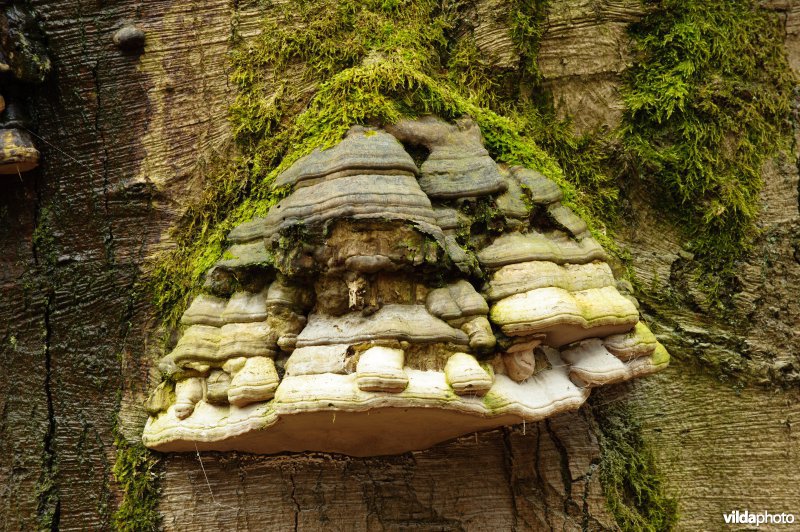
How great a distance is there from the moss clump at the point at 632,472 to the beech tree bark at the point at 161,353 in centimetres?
5

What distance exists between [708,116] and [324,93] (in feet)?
6.65

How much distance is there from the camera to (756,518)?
11.2 ft

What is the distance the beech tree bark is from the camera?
10.7 ft

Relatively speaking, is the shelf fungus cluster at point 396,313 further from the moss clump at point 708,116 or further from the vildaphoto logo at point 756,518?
the vildaphoto logo at point 756,518

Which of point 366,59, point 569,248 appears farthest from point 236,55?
point 569,248

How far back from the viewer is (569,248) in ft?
9.46

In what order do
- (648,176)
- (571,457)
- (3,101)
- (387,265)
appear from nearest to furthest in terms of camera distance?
(387,265) < (3,101) < (571,457) < (648,176)

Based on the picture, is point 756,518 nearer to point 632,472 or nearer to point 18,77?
point 632,472

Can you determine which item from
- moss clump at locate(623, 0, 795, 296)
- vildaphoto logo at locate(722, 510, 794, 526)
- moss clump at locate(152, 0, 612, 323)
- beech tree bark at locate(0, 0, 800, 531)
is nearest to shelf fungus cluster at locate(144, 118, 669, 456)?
moss clump at locate(152, 0, 612, 323)

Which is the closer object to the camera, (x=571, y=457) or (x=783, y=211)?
(x=571, y=457)

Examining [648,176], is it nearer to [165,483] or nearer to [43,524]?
[165,483]

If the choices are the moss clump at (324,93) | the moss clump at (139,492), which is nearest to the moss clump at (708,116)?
the moss clump at (324,93)

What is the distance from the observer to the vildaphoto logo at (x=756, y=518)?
342 centimetres

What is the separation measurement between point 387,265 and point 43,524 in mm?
2185
